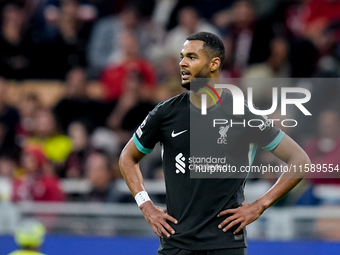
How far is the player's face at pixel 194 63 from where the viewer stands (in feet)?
12.8

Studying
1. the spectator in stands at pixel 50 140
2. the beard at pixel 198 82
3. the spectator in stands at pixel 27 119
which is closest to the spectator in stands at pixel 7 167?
the spectator in stands at pixel 50 140

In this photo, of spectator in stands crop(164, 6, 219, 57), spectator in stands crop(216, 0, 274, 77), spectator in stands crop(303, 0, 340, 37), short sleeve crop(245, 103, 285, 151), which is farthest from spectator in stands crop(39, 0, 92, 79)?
short sleeve crop(245, 103, 285, 151)

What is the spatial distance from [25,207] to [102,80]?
3043mm

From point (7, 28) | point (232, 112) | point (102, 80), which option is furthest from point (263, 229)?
point (7, 28)

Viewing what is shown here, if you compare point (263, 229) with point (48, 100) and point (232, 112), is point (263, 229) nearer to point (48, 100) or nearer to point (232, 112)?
point (232, 112)

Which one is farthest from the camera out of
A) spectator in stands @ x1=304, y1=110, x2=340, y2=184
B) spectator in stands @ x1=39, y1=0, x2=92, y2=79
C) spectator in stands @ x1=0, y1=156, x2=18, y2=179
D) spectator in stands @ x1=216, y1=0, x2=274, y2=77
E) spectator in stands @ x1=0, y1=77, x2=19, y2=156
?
spectator in stands @ x1=39, y1=0, x2=92, y2=79

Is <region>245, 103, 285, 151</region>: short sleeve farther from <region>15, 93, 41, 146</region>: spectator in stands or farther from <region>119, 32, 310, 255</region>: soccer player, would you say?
<region>15, 93, 41, 146</region>: spectator in stands

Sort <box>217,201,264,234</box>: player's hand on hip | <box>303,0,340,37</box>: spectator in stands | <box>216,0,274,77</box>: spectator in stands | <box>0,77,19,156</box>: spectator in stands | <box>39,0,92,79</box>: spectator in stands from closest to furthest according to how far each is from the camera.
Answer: <box>217,201,264,234</box>: player's hand on hip
<box>0,77,19,156</box>: spectator in stands
<box>216,0,274,77</box>: spectator in stands
<box>303,0,340,37</box>: spectator in stands
<box>39,0,92,79</box>: spectator in stands

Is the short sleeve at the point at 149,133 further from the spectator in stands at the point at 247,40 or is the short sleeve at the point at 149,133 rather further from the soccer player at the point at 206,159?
the spectator in stands at the point at 247,40

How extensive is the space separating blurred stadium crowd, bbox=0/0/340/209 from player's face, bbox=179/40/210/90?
341cm

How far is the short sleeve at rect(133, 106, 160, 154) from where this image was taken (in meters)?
4.05

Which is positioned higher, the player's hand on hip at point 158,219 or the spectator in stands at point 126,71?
the spectator in stands at point 126,71

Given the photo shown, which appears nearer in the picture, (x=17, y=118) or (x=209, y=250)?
(x=209, y=250)

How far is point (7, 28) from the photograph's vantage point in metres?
10.7
